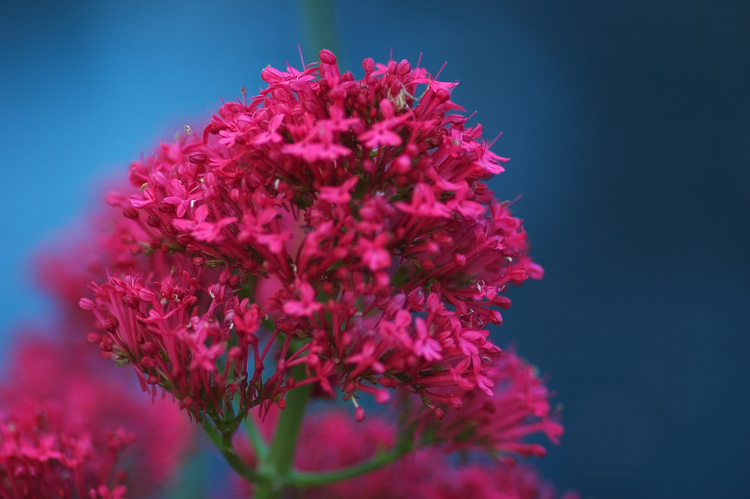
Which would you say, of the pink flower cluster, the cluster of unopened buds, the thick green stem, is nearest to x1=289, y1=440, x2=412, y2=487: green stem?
the thick green stem

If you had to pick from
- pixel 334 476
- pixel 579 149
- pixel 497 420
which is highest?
pixel 579 149

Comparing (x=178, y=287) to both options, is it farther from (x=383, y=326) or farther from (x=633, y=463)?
(x=633, y=463)

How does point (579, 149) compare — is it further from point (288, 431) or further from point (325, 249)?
point (325, 249)

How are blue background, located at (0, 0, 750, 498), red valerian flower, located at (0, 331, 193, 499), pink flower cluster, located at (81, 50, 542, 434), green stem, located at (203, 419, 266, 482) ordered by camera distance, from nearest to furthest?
pink flower cluster, located at (81, 50, 542, 434) → green stem, located at (203, 419, 266, 482) → red valerian flower, located at (0, 331, 193, 499) → blue background, located at (0, 0, 750, 498)

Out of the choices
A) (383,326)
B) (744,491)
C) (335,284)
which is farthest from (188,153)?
(744,491)

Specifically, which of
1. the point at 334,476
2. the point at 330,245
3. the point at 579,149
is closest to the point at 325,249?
the point at 330,245

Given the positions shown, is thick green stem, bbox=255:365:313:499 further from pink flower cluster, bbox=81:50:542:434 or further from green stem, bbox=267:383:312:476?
pink flower cluster, bbox=81:50:542:434
